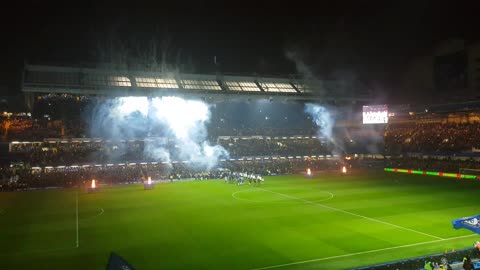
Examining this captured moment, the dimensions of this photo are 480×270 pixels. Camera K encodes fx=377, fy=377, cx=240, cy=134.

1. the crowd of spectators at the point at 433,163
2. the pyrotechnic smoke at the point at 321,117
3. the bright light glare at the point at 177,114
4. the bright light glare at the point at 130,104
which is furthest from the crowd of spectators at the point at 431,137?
the bright light glare at the point at 130,104

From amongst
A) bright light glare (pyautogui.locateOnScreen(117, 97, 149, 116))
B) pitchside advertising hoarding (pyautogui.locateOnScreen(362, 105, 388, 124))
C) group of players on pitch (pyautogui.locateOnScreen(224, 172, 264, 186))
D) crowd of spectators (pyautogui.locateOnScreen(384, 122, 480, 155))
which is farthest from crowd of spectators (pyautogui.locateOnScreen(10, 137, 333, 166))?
group of players on pitch (pyautogui.locateOnScreen(224, 172, 264, 186))

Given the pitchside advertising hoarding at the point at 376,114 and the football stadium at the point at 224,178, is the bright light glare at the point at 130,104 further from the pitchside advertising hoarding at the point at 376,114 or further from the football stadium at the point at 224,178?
the pitchside advertising hoarding at the point at 376,114

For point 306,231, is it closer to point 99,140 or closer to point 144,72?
point 144,72

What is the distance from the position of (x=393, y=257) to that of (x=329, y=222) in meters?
6.01

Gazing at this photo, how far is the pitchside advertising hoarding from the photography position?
46.5 meters

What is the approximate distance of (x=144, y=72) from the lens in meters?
45.1

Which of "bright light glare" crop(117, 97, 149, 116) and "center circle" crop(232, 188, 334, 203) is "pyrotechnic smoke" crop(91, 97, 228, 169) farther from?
"center circle" crop(232, 188, 334, 203)

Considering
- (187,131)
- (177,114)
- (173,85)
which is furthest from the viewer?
(187,131)

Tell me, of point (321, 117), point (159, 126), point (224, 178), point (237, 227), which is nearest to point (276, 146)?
point (321, 117)

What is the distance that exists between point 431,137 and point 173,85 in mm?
35202

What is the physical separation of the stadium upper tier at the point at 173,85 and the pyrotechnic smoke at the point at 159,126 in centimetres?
459

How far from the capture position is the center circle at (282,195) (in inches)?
1113

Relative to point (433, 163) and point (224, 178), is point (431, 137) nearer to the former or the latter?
point (433, 163)

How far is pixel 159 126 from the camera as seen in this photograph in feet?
168
